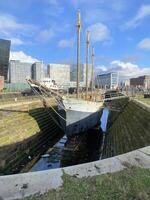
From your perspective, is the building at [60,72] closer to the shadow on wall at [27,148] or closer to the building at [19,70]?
the shadow on wall at [27,148]

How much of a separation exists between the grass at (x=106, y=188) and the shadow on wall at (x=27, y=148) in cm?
872

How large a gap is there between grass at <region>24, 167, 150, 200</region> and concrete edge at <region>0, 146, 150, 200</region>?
22 cm

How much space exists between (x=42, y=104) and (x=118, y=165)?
1026 inches

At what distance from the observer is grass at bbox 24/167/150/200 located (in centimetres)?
438

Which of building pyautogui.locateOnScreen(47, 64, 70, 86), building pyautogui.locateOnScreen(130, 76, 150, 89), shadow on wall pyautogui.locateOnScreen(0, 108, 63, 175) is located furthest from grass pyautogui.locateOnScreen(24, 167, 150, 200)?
building pyautogui.locateOnScreen(130, 76, 150, 89)

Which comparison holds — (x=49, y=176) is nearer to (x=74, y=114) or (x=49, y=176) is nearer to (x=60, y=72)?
(x=74, y=114)

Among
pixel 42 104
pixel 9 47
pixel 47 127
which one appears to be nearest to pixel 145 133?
pixel 47 127

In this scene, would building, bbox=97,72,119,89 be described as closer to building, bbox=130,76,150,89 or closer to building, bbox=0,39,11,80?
building, bbox=130,76,150,89

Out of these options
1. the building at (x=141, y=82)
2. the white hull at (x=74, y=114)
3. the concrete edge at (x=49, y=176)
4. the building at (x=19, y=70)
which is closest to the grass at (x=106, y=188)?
the concrete edge at (x=49, y=176)

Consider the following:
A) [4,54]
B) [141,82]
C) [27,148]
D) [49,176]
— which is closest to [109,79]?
[141,82]

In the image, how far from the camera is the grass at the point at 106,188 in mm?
4383

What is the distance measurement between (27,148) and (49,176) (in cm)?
1287

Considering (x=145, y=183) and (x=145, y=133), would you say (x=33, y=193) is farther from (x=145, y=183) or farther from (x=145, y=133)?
(x=145, y=133)

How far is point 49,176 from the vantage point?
5.13 metres
